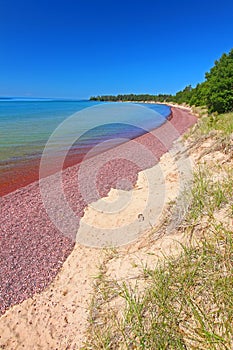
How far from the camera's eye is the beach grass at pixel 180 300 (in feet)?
6.01

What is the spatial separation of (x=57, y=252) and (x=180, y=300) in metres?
2.84

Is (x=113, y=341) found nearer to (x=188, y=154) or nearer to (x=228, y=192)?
(x=228, y=192)

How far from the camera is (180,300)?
2080 millimetres

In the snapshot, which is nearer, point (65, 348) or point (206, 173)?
point (65, 348)

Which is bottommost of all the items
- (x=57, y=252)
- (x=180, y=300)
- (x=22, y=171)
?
(x=57, y=252)

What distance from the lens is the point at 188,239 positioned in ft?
9.34

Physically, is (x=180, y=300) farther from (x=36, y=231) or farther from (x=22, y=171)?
(x=22, y=171)

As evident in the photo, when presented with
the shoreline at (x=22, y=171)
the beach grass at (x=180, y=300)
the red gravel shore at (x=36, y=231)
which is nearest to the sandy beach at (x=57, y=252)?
the red gravel shore at (x=36, y=231)

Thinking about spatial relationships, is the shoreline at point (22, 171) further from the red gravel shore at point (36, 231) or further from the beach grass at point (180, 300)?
the beach grass at point (180, 300)

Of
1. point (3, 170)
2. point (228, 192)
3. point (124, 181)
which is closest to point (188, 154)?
point (124, 181)

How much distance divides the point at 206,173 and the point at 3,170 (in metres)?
8.48

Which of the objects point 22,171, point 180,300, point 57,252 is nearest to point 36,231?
point 57,252

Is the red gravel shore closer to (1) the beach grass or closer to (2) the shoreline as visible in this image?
(2) the shoreline

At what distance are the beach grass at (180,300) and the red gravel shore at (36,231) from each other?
1384 millimetres
